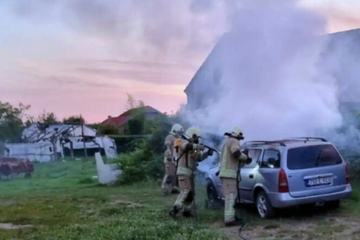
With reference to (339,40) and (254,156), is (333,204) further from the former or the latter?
(339,40)

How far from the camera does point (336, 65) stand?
17234 millimetres

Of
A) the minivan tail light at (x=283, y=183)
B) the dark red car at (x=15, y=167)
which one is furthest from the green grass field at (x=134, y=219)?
the dark red car at (x=15, y=167)

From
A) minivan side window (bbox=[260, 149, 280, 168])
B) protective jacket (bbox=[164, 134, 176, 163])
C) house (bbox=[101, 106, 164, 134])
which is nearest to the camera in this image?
minivan side window (bbox=[260, 149, 280, 168])

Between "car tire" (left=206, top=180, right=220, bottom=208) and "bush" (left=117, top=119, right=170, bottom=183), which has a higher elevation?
"bush" (left=117, top=119, right=170, bottom=183)

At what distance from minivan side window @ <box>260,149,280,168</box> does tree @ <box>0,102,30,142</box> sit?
49577 millimetres

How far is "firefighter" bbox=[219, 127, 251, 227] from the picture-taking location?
30.3 ft

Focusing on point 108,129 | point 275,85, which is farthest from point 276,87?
point 108,129

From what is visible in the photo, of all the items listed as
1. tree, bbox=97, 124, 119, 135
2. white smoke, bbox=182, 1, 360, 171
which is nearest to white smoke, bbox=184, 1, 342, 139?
white smoke, bbox=182, 1, 360, 171

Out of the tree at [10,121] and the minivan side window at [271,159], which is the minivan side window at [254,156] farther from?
the tree at [10,121]

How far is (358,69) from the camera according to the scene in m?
18.0

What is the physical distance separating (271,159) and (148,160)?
1068 cm

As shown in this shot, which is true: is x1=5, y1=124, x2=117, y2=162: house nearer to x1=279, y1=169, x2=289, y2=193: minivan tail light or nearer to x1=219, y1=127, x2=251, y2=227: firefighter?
x1=219, y1=127, x2=251, y2=227: firefighter

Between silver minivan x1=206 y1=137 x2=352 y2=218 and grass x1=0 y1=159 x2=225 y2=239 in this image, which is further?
silver minivan x1=206 y1=137 x2=352 y2=218

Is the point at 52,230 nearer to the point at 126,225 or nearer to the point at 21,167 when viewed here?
the point at 126,225
